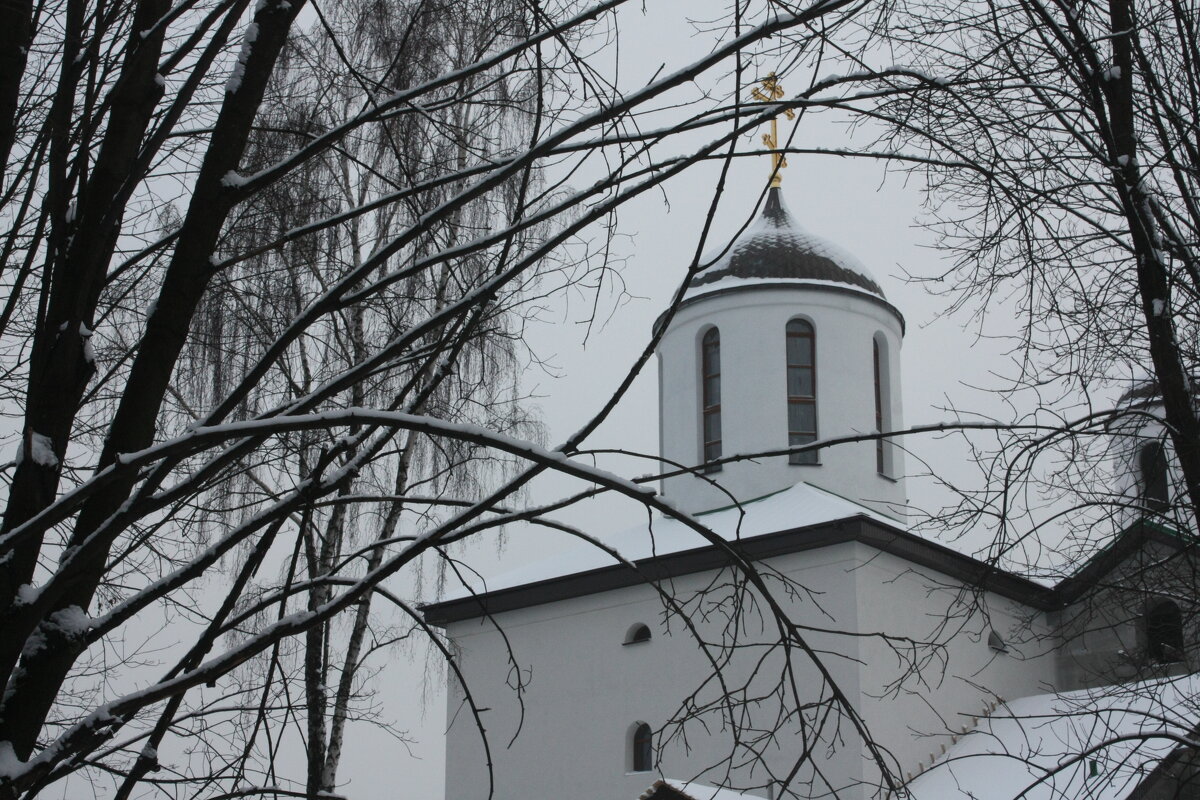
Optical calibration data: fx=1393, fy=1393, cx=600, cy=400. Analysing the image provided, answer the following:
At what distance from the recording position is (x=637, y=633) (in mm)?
16625

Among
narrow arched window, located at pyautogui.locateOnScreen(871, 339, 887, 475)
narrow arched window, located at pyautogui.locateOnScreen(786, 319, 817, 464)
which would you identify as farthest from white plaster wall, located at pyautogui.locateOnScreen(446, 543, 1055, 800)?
narrow arched window, located at pyautogui.locateOnScreen(871, 339, 887, 475)

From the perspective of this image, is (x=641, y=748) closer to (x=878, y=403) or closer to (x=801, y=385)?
(x=801, y=385)

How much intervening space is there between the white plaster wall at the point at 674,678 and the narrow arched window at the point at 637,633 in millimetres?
87

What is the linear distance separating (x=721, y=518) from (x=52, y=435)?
15.0m

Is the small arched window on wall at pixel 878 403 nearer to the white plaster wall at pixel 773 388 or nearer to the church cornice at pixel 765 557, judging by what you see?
the white plaster wall at pixel 773 388

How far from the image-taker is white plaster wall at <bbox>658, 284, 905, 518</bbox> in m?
17.5

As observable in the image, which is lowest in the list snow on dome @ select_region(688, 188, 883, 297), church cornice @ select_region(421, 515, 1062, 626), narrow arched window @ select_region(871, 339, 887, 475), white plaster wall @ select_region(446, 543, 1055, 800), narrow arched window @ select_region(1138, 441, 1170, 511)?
narrow arched window @ select_region(1138, 441, 1170, 511)

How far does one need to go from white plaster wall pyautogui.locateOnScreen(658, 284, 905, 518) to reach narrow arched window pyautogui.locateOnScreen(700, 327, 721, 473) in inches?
4.1

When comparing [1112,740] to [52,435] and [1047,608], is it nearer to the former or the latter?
[52,435]

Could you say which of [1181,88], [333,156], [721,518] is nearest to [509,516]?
[1181,88]

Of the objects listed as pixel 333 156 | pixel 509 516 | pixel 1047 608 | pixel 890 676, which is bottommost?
pixel 509 516

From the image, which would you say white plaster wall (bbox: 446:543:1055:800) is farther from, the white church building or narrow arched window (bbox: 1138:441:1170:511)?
narrow arched window (bbox: 1138:441:1170:511)

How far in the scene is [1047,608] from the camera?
17016mm

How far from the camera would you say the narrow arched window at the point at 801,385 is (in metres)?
17.6
